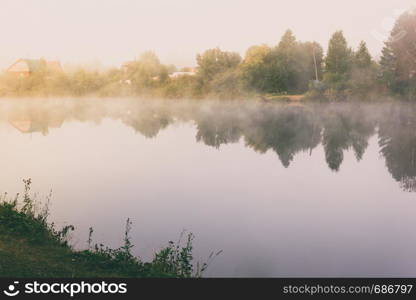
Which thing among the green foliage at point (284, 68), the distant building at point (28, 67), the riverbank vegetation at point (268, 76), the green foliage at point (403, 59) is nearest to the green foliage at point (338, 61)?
the riverbank vegetation at point (268, 76)

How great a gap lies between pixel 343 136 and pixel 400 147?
22.5 feet

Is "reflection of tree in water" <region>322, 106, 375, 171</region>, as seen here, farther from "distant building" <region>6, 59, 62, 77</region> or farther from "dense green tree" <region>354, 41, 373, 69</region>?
"distant building" <region>6, 59, 62, 77</region>

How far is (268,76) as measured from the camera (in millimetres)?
80375

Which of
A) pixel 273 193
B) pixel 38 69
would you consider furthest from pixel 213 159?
pixel 38 69

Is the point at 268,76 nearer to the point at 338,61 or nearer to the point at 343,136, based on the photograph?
the point at 338,61

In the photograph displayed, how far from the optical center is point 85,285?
23.1 ft

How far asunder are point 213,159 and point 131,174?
6.29m

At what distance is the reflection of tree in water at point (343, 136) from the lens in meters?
27.8

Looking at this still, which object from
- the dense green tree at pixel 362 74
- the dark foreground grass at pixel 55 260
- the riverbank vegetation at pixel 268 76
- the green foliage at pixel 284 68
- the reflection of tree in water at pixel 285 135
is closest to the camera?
the dark foreground grass at pixel 55 260

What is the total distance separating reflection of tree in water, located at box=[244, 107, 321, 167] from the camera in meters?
30.1

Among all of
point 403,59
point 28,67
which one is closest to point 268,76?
point 403,59

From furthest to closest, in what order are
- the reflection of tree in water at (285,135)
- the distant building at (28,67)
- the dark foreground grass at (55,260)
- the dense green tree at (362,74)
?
the distant building at (28,67)
the dense green tree at (362,74)
the reflection of tree in water at (285,135)
the dark foreground grass at (55,260)

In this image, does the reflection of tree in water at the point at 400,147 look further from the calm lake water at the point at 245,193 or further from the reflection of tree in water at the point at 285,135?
the reflection of tree in water at the point at 285,135

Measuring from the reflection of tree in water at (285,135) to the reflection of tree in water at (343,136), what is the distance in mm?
1069
